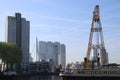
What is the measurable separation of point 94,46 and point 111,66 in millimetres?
25236

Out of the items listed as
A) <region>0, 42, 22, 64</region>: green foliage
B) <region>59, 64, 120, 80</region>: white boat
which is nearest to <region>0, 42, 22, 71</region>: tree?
<region>0, 42, 22, 64</region>: green foliage

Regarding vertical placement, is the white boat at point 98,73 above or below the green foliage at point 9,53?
below

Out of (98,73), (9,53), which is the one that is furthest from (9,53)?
(98,73)

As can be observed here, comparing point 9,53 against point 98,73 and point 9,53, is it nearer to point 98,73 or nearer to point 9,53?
point 9,53

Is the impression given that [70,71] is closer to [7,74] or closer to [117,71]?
[117,71]

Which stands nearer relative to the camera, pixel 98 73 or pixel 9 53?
pixel 98 73

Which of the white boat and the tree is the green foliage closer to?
the tree

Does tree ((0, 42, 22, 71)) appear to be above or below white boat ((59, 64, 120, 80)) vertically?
above

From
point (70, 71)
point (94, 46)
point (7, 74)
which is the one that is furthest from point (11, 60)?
point (70, 71)

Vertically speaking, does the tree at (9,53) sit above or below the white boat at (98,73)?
above

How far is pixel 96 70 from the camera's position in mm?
81312

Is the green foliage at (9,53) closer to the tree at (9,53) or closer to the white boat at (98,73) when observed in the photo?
the tree at (9,53)

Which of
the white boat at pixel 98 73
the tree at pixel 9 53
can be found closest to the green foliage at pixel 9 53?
the tree at pixel 9 53

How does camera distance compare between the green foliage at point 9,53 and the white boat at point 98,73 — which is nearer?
the white boat at point 98,73
